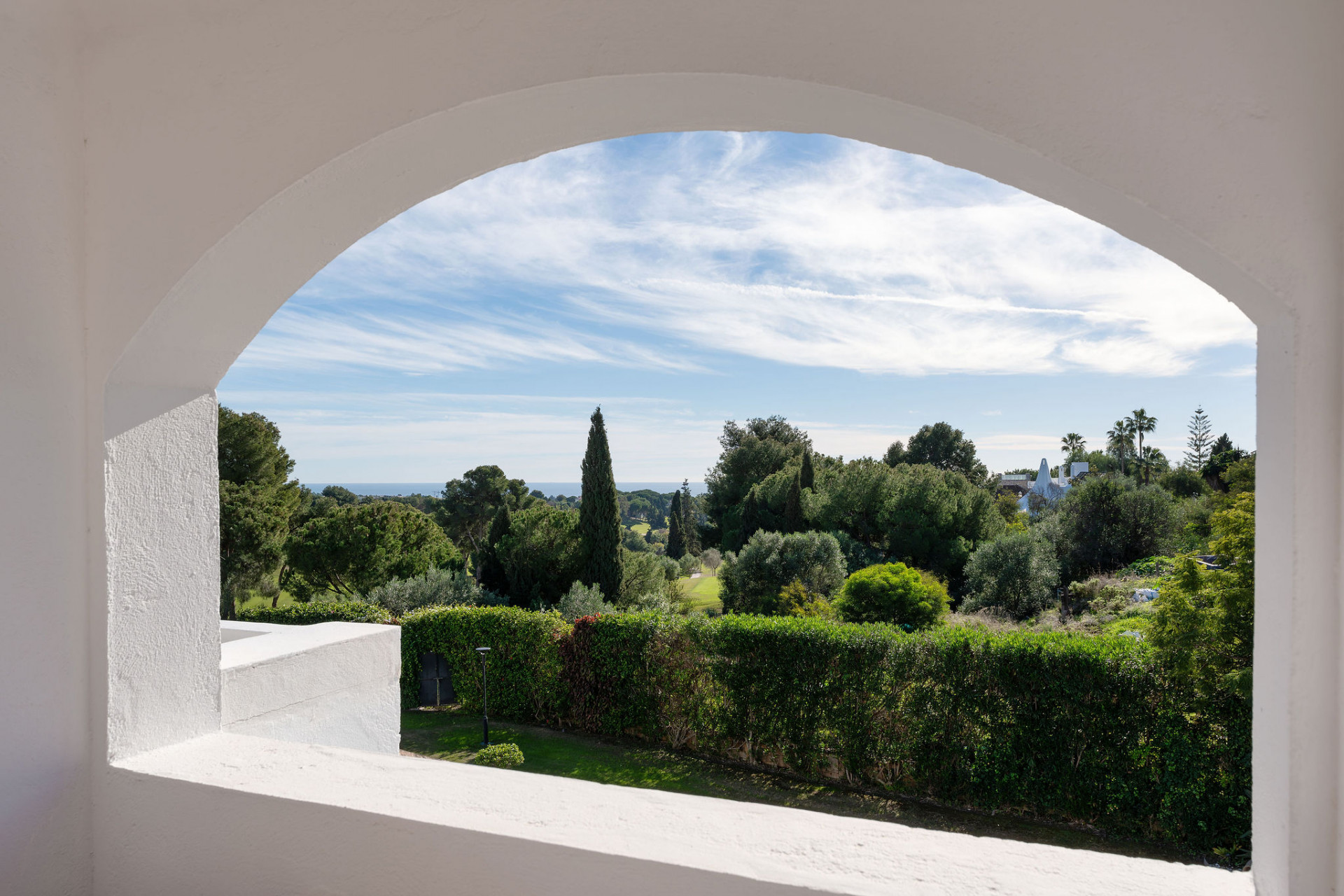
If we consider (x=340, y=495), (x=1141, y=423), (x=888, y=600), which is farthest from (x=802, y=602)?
(x=1141, y=423)

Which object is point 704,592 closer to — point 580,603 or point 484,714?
point 580,603

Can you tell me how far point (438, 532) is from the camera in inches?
676

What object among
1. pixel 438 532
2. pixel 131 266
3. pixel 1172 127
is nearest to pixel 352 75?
pixel 131 266

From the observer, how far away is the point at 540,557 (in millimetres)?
15227

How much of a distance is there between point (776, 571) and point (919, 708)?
823 centimetres

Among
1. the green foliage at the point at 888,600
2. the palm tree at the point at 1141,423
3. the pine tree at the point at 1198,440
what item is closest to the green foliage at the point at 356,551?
the green foliage at the point at 888,600

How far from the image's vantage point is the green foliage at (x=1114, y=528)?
53.4 feet

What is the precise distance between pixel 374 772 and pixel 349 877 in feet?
0.67

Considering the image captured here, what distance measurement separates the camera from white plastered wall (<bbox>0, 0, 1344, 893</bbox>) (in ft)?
3.22

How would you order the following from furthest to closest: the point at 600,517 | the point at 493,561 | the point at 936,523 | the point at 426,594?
the point at 936,523 < the point at 493,561 < the point at 600,517 < the point at 426,594

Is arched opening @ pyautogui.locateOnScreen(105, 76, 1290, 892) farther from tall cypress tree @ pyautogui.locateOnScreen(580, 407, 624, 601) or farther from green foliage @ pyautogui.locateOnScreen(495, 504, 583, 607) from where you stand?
green foliage @ pyautogui.locateOnScreen(495, 504, 583, 607)

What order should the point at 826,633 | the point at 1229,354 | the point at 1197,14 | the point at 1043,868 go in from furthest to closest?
the point at 1229,354 < the point at 826,633 < the point at 1043,868 < the point at 1197,14
